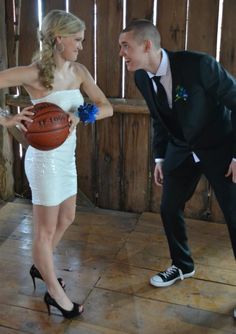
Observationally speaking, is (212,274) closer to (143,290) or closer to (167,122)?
(143,290)

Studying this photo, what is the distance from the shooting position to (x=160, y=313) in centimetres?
245

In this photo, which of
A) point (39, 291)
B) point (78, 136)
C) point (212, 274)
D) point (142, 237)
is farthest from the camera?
point (78, 136)

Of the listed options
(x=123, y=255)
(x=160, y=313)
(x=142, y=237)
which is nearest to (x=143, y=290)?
(x=160, y=313)

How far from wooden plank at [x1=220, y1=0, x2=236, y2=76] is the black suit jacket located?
3.06 feet

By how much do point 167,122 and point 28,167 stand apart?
81cm

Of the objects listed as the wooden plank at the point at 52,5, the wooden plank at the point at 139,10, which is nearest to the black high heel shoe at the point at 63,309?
the wooden plank at the point at 139,10

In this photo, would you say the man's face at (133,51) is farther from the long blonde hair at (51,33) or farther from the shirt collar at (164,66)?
the long blonde hair at (51,33)

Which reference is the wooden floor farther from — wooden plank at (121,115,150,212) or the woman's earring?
the woman's earring

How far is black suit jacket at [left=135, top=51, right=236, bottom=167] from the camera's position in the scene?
87.8 inches

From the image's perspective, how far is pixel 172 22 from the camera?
130 inches

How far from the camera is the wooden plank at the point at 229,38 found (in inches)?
124

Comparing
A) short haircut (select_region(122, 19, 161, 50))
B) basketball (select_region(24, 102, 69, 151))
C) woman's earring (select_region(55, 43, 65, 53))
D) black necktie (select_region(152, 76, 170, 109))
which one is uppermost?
short haircut (select_region(122, 19, 161, 50))

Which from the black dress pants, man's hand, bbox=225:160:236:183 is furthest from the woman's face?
man's hand, bbox=225:160:236:183

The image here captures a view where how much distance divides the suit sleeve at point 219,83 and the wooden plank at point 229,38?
1063mm
